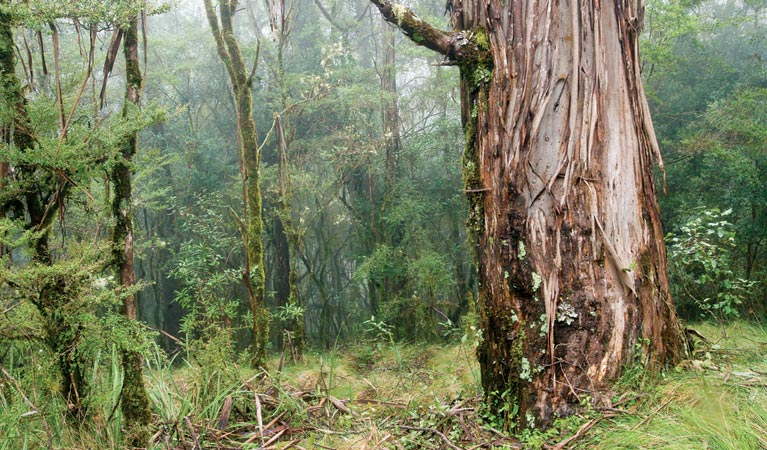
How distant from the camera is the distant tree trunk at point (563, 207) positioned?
2.41 metres

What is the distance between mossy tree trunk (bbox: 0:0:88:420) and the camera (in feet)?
7.18

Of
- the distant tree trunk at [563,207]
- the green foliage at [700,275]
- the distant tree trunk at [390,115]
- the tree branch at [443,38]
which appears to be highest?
the distant tree trunk at [390,115]

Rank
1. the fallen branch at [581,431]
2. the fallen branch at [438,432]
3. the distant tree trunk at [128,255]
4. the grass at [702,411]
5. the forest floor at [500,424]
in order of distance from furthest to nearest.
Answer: the distant tree trunk at [128,255] → the fallen branch at [438,432] → the fallen branch at [581,431] → the forest floor at [500,424] → the grass at [702,411]

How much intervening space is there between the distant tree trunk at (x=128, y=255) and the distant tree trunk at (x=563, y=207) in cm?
136

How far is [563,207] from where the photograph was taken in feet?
7.98

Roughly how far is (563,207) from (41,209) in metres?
2.34

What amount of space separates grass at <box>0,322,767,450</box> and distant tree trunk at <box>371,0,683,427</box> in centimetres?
19

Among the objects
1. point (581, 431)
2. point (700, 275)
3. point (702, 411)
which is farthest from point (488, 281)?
point (700, 275)

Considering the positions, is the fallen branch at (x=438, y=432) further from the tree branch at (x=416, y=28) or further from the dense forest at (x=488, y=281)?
the tree branch at (x=416, y=28)

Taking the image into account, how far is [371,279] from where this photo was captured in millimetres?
11758

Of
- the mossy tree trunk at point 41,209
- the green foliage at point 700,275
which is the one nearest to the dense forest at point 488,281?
the mossy tree trunk at point 41,209

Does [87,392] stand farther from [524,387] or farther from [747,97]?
[747,97]

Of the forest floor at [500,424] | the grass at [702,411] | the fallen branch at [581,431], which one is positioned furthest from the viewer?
the fallen branch at [581,431]

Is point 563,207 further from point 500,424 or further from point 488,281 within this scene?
point 500,424
